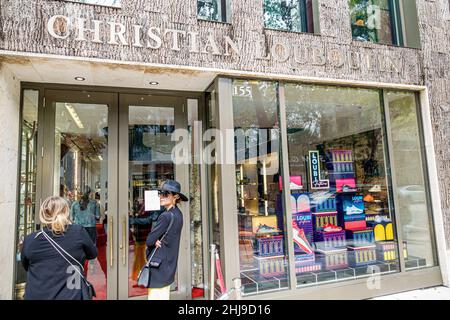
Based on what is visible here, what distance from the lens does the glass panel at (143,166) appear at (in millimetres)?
4242

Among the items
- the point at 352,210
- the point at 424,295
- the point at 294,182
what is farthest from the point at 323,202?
the point at 424,295

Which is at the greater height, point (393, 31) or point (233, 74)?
point (393, 31)

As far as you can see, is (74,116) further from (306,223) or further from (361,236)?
(361,236)

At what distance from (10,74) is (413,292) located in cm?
621

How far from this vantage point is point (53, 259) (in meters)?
2.42

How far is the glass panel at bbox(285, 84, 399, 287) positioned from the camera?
15.1 ft

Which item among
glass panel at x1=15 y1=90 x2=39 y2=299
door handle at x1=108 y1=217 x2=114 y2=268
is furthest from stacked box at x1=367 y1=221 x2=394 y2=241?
A: glass panel at x1=15 y1=90 x2=39 y2=299

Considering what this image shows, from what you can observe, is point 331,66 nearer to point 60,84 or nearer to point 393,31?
point 393,31

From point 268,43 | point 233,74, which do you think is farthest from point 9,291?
point 268,43

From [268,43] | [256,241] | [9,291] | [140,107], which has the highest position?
[268,43]

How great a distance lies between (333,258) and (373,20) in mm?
4131

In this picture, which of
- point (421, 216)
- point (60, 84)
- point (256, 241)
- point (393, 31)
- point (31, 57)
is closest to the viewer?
point (31, 57)

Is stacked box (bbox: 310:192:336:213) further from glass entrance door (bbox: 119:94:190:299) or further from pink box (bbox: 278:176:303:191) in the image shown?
glass entrance door (bbox: 119:94:190:299)

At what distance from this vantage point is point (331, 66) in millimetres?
4566
